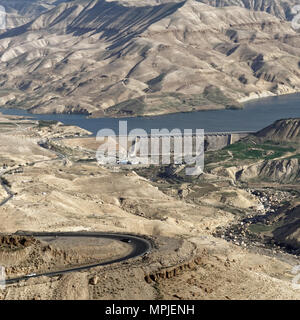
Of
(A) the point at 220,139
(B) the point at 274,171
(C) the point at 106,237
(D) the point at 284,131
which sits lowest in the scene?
(B) the point at 274,171

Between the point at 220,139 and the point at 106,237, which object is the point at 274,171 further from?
the point at 106,237

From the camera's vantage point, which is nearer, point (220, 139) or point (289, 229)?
point (289, 229)

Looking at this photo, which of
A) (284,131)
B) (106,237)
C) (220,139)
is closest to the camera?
(106,237)

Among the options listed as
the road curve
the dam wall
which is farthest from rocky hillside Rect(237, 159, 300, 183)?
the road curve

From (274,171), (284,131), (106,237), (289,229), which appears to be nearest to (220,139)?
(284,131)

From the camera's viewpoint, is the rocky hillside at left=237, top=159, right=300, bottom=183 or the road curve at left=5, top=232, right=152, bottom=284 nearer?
the road curve at left=5, top=232, right=152, bottom=284

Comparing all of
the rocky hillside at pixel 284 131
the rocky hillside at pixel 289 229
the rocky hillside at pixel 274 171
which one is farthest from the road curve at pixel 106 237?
the rocky hillside at pixel 284 131

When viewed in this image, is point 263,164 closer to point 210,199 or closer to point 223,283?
point 210,199

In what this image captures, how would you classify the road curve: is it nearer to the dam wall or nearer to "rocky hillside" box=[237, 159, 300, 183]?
"rocky hillside" box=[237, 159, 300, 183]

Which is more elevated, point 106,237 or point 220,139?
point 106,237
